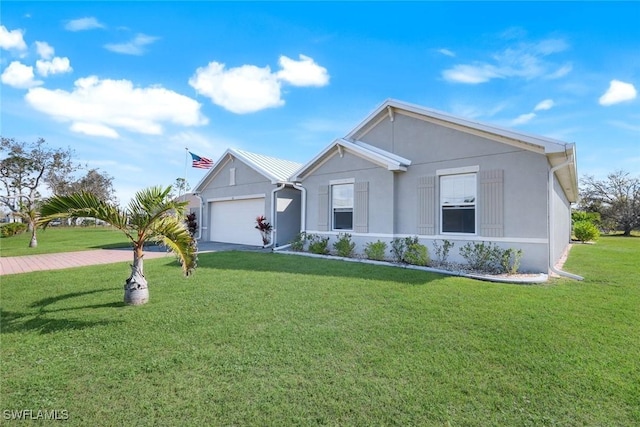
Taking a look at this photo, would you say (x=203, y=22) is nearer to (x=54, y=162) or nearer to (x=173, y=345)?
(x=173, y=345)

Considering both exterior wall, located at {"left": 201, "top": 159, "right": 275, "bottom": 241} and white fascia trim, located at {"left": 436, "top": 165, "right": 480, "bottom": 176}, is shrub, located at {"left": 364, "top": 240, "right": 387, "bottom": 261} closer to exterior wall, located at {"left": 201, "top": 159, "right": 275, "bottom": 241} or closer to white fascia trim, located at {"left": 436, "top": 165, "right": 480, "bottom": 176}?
white fascia trim, located at {"left": 436, "top": 165, "right": 480, "bottom": 176}

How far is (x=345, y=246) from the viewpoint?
11477mm

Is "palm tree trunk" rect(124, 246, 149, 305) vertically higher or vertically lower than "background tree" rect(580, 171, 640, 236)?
lower

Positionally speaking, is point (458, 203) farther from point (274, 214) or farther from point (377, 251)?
point (274, 214)

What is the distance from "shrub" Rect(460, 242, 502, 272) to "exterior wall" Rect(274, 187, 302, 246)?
26.2 ft

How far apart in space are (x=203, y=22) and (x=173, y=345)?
10.0m

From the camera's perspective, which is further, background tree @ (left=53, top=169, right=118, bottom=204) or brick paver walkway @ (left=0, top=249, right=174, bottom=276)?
background tree @ (left=53, top=169, right=118, bottom=204)

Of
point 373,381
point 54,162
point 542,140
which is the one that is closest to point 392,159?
point 542,140

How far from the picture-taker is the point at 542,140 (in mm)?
8117

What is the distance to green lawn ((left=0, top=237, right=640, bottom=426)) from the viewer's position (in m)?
2.90

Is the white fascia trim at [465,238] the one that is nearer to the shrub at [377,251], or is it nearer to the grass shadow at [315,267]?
the shrub at [377,251]

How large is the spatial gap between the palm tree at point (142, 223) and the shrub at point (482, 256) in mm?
7434

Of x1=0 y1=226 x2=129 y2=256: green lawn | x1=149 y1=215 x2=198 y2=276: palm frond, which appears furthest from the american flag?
x1=149 y1=215 x2=198 y2=276: palm frond

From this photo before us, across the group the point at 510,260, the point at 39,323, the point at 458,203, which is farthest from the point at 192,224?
the point at 510,260
